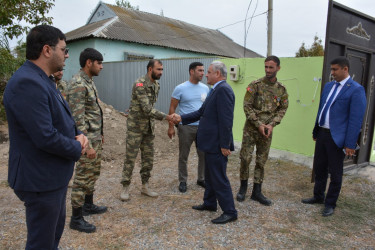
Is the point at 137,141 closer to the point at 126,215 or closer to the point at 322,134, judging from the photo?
the point at 126,215

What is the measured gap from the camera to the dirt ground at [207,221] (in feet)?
9.98

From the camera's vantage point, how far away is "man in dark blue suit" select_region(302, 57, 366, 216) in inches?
140

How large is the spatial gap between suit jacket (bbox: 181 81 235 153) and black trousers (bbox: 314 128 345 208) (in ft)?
4.46

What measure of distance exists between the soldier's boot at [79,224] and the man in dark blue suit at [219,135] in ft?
4.69

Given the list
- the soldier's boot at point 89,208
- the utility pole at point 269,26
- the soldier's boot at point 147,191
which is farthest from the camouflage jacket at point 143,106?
the utility pole at point 269,26

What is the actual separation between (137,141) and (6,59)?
6985 mm

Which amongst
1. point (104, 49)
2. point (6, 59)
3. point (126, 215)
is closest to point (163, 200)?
point (126, 215)

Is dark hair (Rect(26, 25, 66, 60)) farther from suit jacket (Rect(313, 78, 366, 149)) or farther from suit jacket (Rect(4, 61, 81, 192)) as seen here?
suit jacket (Rect(313, 78, 366, 149))

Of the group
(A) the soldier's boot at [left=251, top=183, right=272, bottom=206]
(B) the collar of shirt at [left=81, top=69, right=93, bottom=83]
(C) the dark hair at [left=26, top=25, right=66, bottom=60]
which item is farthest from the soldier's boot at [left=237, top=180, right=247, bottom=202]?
(C) the dark hair at [left=26, top=25, right=66, bottom=60]

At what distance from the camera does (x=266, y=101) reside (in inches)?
160

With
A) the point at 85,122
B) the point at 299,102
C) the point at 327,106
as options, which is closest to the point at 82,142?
the point at 85,122

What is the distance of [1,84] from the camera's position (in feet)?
30.3

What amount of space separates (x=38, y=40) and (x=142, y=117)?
2290 mm

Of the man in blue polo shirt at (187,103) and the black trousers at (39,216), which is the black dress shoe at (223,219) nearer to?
the man in blue polo shirt at (187,103)
